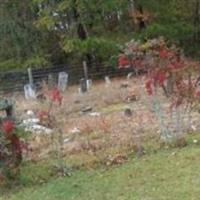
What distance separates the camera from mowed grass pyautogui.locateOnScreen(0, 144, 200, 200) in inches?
214

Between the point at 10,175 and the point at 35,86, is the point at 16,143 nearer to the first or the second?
the point at 10,175

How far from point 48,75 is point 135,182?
1219cm

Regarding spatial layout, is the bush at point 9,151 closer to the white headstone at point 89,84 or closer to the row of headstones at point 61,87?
the row of headstones at point 61,87

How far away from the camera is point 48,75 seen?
1775 centimetres

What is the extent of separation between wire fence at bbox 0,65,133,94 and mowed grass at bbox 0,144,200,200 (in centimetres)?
1048

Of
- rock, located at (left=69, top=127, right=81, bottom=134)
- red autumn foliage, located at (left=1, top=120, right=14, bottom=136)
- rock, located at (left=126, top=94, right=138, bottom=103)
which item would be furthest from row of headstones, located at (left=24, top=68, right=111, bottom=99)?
red autumn foliage, located at (left=1, top=120, right=14, bottom=136)

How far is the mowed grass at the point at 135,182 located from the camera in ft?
17.8

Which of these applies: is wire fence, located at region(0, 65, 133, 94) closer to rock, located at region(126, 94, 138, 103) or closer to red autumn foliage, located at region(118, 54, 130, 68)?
rock, located at region(126, 94, 138, 103)

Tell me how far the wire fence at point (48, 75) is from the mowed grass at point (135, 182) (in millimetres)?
10477

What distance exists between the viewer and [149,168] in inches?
246

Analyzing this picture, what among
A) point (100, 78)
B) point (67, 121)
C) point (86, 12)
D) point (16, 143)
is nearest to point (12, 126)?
point (16, 143)

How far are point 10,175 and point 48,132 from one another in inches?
82.6

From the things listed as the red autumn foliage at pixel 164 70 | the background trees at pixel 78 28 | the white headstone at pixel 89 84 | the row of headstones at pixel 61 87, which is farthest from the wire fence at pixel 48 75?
the red autumn foliage at pixel 164 70

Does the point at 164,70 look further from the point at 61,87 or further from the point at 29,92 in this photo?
the point at 29,92
